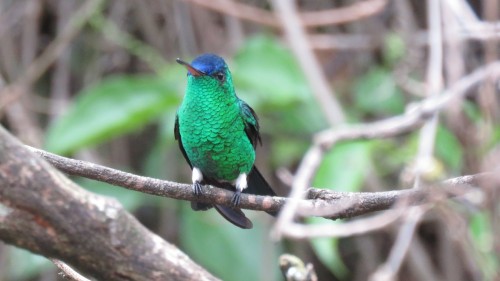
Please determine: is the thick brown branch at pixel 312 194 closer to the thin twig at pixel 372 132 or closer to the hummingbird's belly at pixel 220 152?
the thin twig at pixel 372 132

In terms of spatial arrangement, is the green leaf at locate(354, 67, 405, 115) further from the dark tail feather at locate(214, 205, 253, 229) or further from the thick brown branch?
the thick brown branch

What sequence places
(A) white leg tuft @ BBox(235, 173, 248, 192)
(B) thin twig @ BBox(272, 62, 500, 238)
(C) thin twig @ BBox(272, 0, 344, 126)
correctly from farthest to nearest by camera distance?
(C) thin twig @ BBox(272, 0, 344, 126) → (A) white leg tuft @ BBox(235, 173, 248, 192) → (B) thin twig @ BBox(272, 62, 500, 238)

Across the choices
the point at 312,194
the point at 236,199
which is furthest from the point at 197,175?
the point at 312,194

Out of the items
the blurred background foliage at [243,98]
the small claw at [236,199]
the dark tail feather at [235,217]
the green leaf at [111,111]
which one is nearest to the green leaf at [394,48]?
the blurred background foliage at [243,98]

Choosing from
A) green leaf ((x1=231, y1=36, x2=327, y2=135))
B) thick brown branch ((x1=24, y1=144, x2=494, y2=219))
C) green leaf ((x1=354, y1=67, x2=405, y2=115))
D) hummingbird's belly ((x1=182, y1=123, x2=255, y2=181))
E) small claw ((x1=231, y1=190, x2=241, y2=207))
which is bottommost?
thick brown branch ((x1=24, y1=144, x2=494, y2=219))

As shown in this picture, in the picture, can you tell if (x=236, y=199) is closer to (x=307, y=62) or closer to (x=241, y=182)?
(x=241, y=182)

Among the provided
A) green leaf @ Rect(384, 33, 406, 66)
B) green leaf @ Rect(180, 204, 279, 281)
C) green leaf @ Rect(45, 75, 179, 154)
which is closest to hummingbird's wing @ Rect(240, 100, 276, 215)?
green leaf @ Rect(45, 75, 179, 154)
